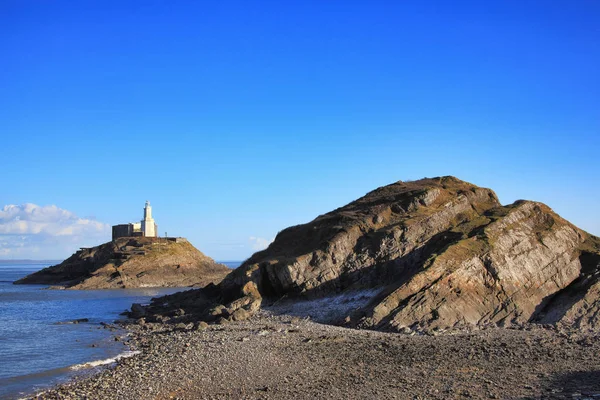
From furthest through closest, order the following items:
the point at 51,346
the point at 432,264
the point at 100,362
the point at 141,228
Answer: the point at 141,228 → the point at 432,264 → the point at 51,346 → the point at 100,362

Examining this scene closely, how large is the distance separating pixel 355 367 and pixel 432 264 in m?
13.6

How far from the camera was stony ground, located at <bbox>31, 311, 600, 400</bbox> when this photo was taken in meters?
17.9

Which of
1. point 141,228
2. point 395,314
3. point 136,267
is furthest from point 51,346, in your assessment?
point 141,228

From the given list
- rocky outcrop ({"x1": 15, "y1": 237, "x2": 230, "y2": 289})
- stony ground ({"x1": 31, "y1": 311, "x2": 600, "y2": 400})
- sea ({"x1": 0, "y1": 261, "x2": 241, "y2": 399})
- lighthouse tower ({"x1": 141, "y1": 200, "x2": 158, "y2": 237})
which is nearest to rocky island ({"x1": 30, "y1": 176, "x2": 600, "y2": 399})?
stony ground ({"x1": 31, "y1": 311, "x2": 600, "y2": 400})

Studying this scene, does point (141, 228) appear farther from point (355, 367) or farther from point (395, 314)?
point (355, 367)

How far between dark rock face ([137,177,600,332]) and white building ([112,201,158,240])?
7634 cm

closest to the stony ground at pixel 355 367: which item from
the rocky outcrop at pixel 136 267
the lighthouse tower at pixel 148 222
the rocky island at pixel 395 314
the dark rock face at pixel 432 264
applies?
the rocky island at pixel 395 314

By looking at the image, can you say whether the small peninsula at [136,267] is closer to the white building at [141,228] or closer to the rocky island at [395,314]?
the white building at [141,228]

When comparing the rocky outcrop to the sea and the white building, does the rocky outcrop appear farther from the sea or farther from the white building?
the sea

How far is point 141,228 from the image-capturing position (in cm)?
12650

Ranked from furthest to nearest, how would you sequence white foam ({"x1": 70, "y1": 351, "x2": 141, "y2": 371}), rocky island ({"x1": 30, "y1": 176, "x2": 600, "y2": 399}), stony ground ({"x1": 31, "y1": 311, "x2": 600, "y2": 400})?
white foam ({"x1": 70, "y1": 351, "x2": 141, "y2": 371}) → rocky island ({"x1": 30, "y1": 176, "x2": 600, "y2": 399}) → stony ground ({"x1": 31, "y1": 311, "x2": 600, "y2": 400})

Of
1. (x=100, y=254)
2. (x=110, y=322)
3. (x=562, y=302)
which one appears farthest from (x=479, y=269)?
(x=100, y=254)

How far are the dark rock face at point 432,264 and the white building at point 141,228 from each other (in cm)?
7634

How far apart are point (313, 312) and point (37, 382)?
676 inches
